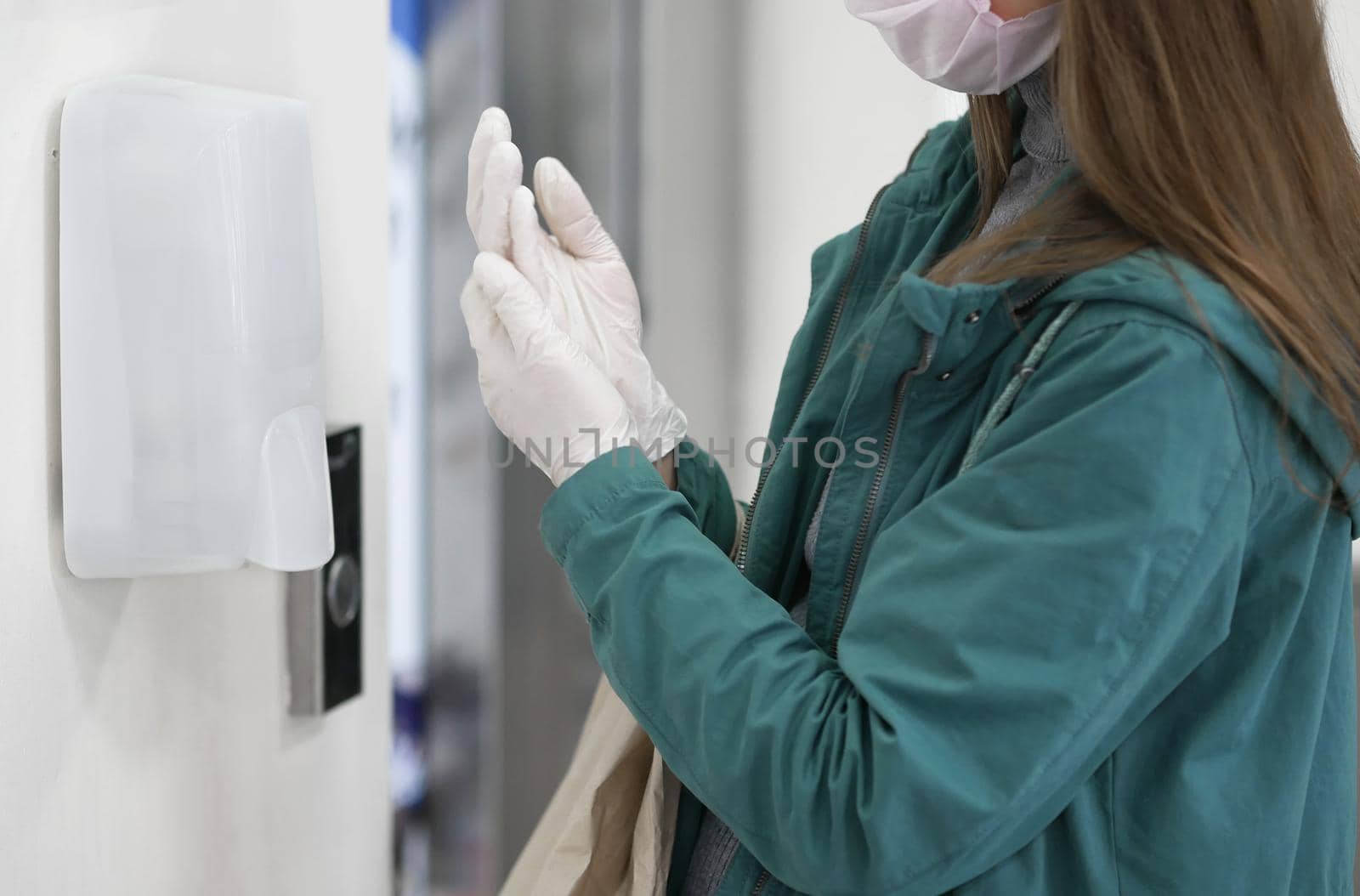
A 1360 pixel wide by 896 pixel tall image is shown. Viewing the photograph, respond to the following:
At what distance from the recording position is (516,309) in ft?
2.35

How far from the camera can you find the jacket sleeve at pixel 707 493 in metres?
0.88

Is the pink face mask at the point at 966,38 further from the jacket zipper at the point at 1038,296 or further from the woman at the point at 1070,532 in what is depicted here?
the jacket zipper at the point at 1038,296

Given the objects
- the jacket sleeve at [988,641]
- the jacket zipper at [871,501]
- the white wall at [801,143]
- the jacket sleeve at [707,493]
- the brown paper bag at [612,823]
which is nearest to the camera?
the jacket sleeve at [988,641]

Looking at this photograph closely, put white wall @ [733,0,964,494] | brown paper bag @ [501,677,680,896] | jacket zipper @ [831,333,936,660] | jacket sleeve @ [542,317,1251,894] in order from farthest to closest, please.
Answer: white wall @ [733,0,964,494] → brown paper bag @ [501,677,680,896] → jacket zipper @ [831,333,936,660] → jacket sleeve @ [542,317,1251,894]

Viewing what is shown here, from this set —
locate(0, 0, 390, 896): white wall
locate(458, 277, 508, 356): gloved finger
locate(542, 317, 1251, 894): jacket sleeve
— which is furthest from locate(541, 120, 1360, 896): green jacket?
locate(0, 0, 390, 896): white wall

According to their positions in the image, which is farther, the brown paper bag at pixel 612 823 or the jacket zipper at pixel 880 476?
the brown paper bag at pixel 612 823

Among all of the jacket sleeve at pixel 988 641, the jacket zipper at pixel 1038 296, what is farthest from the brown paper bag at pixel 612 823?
the jacket zipper at pixel 1038 296

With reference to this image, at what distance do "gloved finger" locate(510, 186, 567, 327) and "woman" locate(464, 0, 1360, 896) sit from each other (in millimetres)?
26

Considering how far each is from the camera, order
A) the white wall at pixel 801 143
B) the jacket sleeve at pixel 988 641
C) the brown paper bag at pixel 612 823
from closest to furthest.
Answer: the jacket sleeve at pixel 988 641, the brown paper bag at pixel 612 823, the white wall at pixel 801 143

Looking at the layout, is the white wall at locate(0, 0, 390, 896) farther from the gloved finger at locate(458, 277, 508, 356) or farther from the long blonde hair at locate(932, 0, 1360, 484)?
the long blonde hair at locate(932, 0, 1360, 484)

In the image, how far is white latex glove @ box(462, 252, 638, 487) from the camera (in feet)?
2.32

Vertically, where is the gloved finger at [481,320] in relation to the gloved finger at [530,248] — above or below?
below

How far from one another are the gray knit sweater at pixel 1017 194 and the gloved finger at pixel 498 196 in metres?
0.27

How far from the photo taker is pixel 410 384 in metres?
1.28
